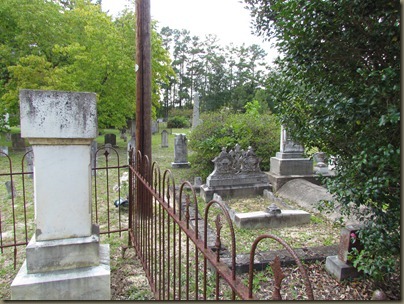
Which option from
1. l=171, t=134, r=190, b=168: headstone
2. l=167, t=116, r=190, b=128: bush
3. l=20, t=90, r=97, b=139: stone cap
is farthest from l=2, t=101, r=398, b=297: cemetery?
l=167, t=116, r=190, b=128: bush

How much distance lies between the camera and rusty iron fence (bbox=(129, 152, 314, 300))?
53.1 inches

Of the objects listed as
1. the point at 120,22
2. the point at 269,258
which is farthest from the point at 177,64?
the point at 269,258

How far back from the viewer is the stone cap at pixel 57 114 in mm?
2303

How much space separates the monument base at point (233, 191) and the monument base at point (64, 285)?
4404 millimetres

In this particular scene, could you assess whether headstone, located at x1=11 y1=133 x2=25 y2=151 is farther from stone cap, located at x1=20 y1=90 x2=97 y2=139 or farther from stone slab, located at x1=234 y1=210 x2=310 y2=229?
stone cap, located at x1=20 y1=90 x2=97 y2=139

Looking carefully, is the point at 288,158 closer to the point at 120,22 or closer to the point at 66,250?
the point at 66,250

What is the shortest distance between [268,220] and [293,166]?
3.24 metres

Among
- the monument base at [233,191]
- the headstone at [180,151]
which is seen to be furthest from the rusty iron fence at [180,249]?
the headstone at [180,151]

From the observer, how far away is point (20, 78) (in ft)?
38.9

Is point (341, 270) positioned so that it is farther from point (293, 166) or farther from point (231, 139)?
point (231, 139)

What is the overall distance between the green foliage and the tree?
5977 millimetres

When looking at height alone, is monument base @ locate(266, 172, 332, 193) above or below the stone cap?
below

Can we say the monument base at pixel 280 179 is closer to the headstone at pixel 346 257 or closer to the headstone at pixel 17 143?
the headstone at pixel 346 257

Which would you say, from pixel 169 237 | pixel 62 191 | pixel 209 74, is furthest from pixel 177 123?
pixel 169 237
